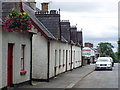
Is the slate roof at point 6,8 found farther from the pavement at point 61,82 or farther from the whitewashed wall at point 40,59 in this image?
the whitewashed wall at point 40,59

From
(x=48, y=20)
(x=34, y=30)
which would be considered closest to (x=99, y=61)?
(x=48, y=20)

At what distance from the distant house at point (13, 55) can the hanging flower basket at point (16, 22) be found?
346 mm

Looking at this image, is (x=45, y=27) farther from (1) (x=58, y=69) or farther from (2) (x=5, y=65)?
(2) (x=5, y=65)

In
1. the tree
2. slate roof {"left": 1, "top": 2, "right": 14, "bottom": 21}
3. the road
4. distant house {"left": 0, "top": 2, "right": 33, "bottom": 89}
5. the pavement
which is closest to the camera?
distant house {"left": 0, "top": 2, "right": 33, "bottom": 89}

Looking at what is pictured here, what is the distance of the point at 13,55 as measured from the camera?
49.8ft

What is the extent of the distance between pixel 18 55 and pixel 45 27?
7.99 metres

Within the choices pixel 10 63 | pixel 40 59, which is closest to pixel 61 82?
pixel 40 59

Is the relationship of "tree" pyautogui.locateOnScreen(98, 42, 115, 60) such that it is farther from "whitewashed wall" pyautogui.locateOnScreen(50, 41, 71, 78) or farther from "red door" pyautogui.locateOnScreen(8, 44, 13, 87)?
"red door" pyautogui.locateOnScreen(8, 44, 13, 87)

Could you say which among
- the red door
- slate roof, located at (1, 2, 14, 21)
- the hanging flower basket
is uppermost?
slate roof, located at (1, 2, 14, 21)

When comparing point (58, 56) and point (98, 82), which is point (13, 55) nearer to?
point (98, 82)

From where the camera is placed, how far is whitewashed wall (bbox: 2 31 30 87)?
544 inches

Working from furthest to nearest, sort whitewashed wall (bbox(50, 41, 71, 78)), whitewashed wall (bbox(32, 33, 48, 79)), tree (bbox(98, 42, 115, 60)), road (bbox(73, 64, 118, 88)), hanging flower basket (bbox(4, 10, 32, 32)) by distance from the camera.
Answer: tree (bbox(98, 42, 115, 60)) → whitewashed wall (bbox(50, 41, 71, 78)) → whitewashed wall (bbox(32, 33, 48, 79)) → road (bbox(73, 64, 118, 88)) → hanging flower basket (bbox(4, 10, 32, 32))

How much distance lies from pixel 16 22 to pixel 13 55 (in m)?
2.37

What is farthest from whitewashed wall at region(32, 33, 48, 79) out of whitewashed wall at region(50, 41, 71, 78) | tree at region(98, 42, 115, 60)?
tree at region(98, 42, 115, 60)
